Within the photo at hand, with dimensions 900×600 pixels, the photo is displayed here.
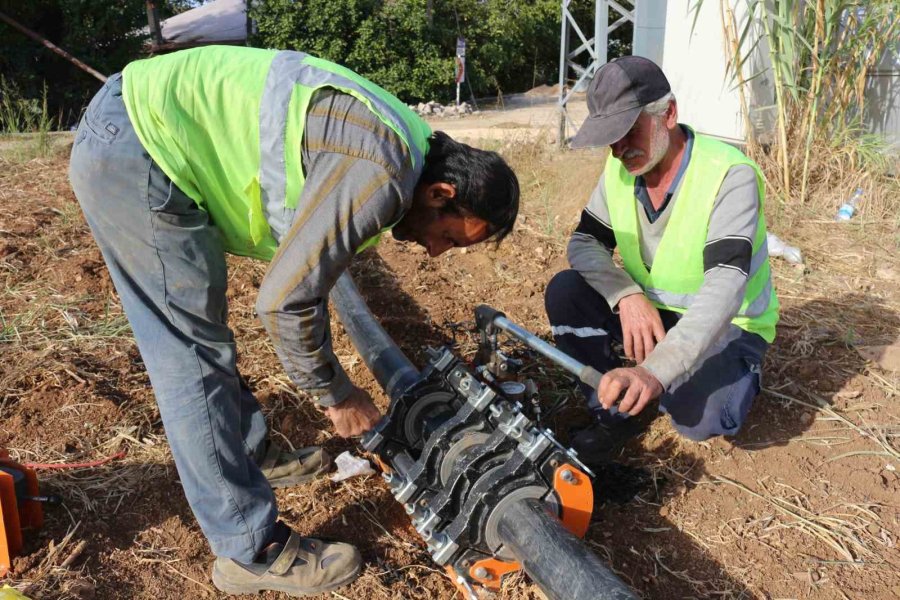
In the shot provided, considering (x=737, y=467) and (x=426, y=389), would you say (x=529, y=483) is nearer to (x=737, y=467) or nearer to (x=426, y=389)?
(x=426, y=389)

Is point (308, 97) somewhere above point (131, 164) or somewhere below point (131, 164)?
above

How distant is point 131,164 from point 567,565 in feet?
5.35

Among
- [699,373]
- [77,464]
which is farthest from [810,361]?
[77,464]

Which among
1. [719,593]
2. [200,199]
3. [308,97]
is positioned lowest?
[719,593]

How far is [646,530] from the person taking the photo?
2.77 m

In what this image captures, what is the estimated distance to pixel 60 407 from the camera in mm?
3211

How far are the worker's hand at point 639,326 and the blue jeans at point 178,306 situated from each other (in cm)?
151

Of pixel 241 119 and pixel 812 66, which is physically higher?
pixel 241 119

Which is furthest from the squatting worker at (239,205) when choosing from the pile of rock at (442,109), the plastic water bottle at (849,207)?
the pile of rock at (442,109)

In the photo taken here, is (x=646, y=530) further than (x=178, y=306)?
Yes

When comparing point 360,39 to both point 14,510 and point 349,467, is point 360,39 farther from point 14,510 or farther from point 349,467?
point 14,510

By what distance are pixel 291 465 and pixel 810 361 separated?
8.78ft

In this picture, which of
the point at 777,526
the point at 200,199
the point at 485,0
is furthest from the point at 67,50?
the point at 777,526

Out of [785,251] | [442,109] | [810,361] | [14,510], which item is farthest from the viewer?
[442,109]
